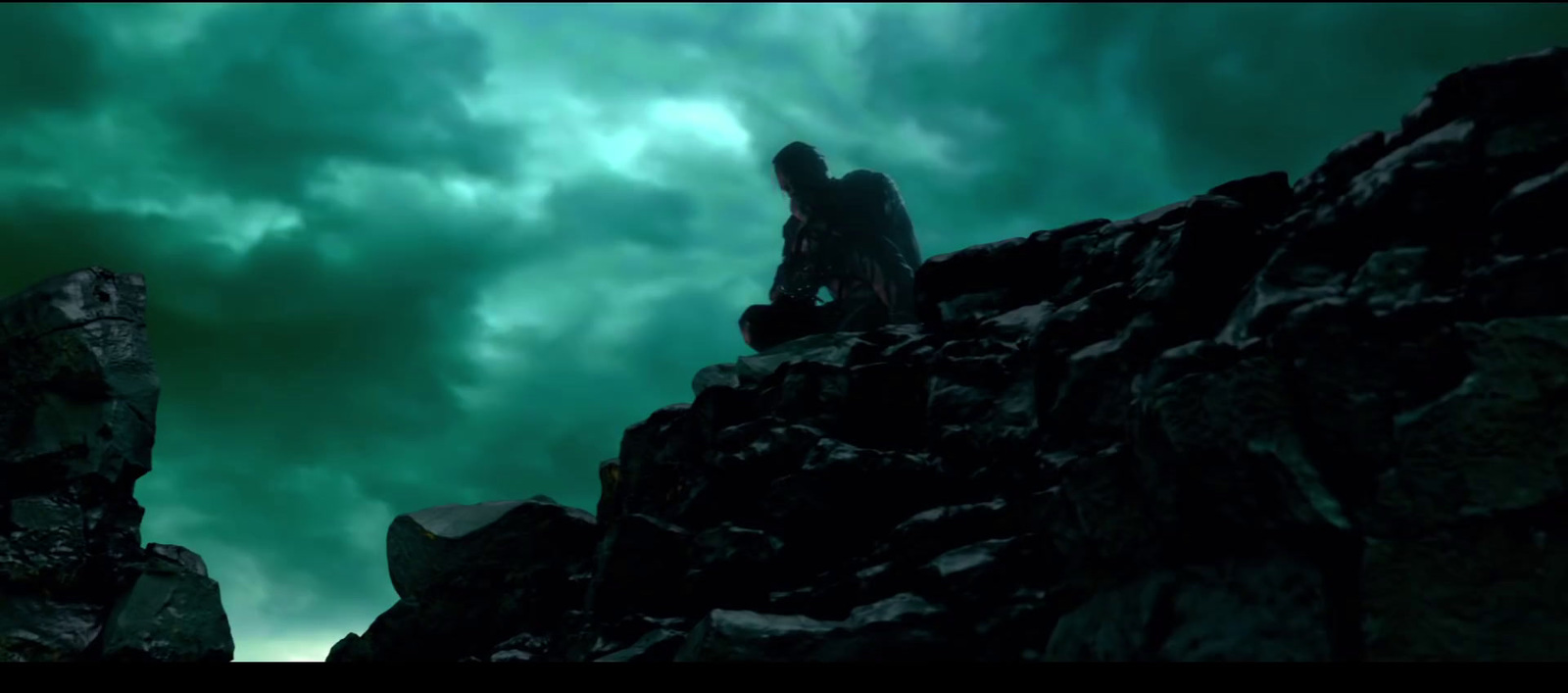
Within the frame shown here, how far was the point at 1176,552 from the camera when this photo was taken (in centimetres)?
881

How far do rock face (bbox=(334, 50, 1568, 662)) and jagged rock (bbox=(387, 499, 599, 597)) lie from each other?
99.5 inches

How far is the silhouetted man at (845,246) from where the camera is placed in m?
20.3

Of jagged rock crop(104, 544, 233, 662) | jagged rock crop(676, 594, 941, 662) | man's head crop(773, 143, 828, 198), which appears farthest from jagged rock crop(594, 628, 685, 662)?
man's head crop(773, 143, 828, 198)

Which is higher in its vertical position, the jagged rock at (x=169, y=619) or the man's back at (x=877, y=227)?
the man's back at (x=877, y=227)

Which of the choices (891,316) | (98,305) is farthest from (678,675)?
(98,305)

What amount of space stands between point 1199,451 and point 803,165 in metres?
14.7

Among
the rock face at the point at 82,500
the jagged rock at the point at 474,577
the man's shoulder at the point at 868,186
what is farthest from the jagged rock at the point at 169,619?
the man's shoulder at the point at 868,186

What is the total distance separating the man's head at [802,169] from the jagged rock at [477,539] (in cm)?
827

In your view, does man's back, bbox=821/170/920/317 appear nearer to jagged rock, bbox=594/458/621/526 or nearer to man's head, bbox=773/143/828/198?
man's head, bbox=773/143/828/198

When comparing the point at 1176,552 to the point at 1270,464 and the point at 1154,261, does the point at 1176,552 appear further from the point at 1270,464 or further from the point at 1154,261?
the point at 1154,261

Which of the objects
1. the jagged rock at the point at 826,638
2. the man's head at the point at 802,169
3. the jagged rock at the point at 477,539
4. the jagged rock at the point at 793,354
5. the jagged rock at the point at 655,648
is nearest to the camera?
the jagged rock at the point at 826,638

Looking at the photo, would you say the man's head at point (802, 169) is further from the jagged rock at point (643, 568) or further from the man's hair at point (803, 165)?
the jagged rock at point (643, 568)

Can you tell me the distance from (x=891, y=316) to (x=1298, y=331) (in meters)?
11.9

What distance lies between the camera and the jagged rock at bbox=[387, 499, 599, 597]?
54.6 feet
